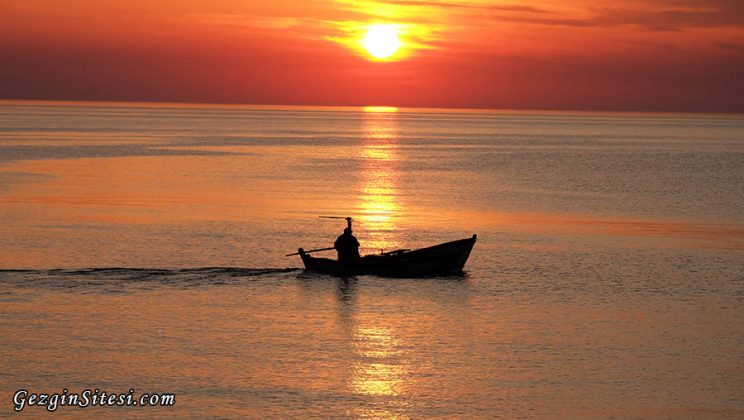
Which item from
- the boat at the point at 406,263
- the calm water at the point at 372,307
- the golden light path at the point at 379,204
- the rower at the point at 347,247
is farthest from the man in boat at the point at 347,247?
the golden light path at the point at 379,204

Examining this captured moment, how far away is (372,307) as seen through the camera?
32438 millimetres

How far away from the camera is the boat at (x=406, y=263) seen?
123ft

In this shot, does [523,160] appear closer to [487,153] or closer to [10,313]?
[487,153]

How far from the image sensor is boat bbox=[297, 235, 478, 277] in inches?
1474

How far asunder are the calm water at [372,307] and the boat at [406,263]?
0.77 metres

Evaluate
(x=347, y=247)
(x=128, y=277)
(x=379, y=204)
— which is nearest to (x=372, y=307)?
(x=347, y=247)

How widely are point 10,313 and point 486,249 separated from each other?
21.6 meters

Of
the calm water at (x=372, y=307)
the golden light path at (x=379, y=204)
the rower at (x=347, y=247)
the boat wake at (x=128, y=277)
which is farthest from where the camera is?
the golden light path at (x=379, y=204)

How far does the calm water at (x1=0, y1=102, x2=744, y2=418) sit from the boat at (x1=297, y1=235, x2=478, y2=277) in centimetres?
77

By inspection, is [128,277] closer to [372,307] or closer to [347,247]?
[347,247]

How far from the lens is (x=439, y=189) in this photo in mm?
78312

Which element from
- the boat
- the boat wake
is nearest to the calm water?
the boat wake

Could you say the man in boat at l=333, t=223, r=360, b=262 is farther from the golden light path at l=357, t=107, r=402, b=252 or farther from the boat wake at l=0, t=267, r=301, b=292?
the golden light path at l=357, t=107, r=402, b=252

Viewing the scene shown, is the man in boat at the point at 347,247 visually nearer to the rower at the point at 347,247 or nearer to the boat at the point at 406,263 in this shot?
the rower at the point at 347,247
